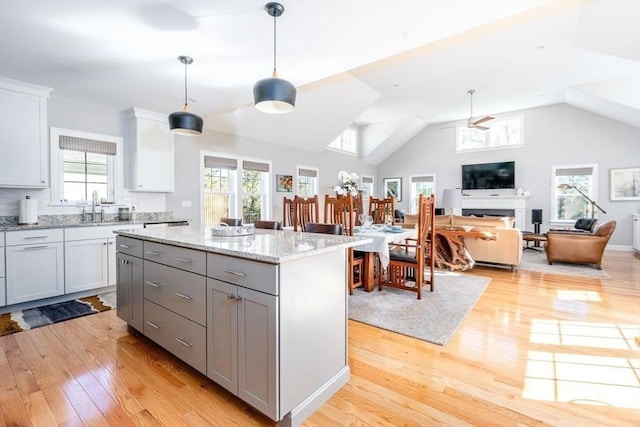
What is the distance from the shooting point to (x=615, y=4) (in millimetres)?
3002

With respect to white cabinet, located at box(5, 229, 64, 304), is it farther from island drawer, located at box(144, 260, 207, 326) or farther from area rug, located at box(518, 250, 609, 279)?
area rug, located at box(518, 250, 609, 279)

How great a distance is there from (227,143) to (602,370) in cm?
576

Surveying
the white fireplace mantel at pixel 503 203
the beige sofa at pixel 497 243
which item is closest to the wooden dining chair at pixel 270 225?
the beige sofa at pixel 497 243

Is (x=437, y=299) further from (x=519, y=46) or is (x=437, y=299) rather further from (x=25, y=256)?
(x=25, y=256)

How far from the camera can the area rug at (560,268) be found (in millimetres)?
4543

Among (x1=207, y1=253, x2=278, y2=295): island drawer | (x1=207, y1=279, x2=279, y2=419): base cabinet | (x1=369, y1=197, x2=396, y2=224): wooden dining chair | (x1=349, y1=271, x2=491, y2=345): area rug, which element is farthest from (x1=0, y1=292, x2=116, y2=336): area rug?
(x1=369, y1=197, x2=396, y2=224): wooden dining chair

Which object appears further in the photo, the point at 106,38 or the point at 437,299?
the point at 437,299

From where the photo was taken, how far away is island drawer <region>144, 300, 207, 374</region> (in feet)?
5.99

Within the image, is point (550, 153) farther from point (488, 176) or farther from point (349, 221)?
point (349, 221)

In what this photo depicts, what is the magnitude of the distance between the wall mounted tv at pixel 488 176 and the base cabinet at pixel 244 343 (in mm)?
8686

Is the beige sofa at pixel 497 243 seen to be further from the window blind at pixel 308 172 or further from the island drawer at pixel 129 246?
the island drawer at pixel 129 246

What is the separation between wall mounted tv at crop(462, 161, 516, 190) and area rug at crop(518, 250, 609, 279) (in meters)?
3.09

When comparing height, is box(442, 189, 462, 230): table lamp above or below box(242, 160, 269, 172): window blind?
below

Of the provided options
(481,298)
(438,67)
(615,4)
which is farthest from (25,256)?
(615,4)
